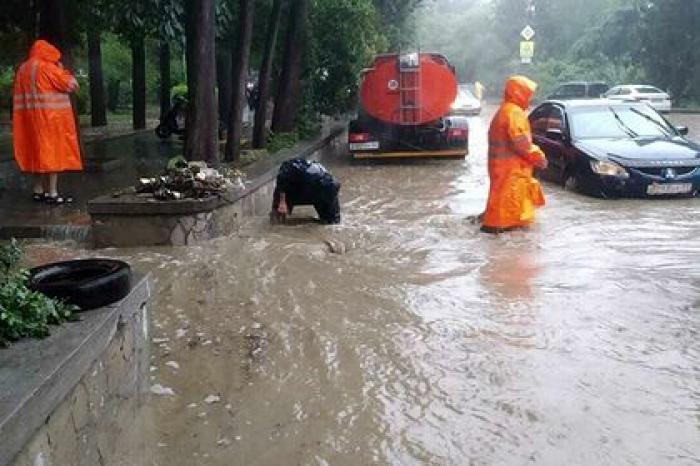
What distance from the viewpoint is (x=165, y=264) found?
6.64 metres

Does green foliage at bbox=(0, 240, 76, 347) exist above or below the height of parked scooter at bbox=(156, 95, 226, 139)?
below

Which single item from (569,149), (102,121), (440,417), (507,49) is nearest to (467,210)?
(569,149)

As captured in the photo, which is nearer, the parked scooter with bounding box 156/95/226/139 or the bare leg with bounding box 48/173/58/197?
the bare leg with bounding box 48/173/58/197

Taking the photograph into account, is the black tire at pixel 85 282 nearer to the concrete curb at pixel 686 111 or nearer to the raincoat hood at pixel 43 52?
the raincoat hood at pixel 43 52

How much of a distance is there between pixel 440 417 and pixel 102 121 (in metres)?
18.7

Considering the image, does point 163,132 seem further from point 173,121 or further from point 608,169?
point 608,169

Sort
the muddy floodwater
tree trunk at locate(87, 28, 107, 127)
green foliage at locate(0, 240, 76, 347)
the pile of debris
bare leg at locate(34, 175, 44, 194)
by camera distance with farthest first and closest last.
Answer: tree trunk at locate(87, 28, 107, 127) < bare leg at locate(34, 175, 44, 194) < the pile of debris < the muddy floodwater < green foliage at locate(0, 240, 76, 347)

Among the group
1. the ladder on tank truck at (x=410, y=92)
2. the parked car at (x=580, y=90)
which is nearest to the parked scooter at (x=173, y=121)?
the ladder on tank truck at (x=410, y=92)

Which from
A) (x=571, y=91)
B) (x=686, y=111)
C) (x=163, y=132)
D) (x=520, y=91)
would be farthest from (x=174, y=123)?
(x=686, y=111)

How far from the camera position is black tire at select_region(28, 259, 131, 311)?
313 centimetres

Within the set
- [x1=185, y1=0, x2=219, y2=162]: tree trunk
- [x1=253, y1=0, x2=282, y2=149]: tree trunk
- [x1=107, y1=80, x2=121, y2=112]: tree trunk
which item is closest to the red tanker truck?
[x1=253, y1=0, x2=282, y2=149]: tree trunk

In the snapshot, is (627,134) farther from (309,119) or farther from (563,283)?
(309,119)

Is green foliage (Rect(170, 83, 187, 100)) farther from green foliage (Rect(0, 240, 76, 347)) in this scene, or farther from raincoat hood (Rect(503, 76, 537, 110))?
green foliage (Rect(0, 240, 76, 347))

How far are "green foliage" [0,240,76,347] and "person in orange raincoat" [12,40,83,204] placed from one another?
222 inches
